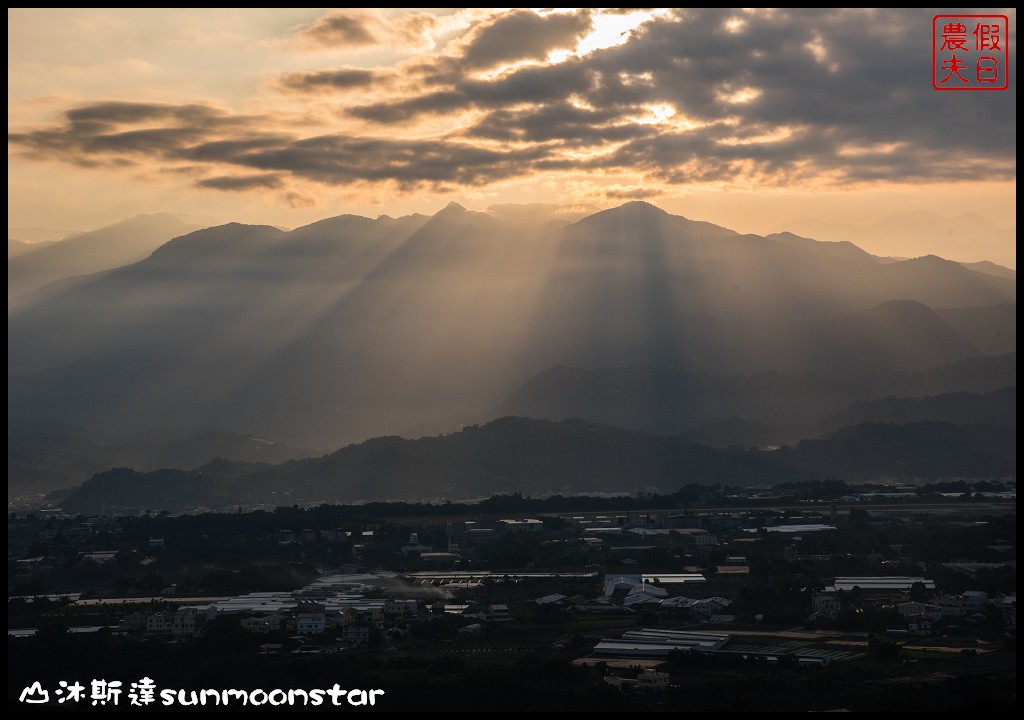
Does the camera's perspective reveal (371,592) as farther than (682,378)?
No

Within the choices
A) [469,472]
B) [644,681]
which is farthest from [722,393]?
[644,681]

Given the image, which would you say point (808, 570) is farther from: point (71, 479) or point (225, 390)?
point (225, 390)

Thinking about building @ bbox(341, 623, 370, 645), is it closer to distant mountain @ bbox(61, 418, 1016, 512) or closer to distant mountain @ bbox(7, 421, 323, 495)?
distant mountain @ bbox(61, 418, 1016, 512)

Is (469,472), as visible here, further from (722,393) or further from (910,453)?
(722,393)

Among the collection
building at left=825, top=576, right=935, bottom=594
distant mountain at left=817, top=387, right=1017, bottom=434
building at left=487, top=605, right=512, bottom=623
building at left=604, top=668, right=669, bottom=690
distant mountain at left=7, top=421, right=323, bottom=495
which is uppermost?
distant mountain at left=817, top=387, right=1017, bottom=434

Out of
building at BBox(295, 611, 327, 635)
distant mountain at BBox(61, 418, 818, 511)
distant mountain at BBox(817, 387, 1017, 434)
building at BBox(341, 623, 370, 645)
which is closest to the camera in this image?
building at BBox(341, 623, 370, 645)

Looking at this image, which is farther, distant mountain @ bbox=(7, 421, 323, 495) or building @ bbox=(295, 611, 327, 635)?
distant mountain @ bbox=(7, 421, 323, 495)

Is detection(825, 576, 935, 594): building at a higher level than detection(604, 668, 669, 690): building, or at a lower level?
higher

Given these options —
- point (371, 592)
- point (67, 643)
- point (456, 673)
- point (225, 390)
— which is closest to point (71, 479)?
point (225, 390)

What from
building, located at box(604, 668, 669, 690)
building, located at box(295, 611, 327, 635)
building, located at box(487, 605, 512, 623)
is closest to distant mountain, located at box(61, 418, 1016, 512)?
building, located at box(487, 605, 512, 623)
